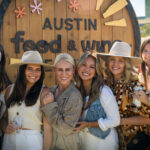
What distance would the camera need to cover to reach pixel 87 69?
2252 millimetres

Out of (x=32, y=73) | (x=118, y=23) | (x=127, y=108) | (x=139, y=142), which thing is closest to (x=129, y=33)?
(x=118, y=23)

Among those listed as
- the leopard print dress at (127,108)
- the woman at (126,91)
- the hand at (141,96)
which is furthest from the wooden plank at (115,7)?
the hand at (141,96)

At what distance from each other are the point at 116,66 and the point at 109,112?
58cm

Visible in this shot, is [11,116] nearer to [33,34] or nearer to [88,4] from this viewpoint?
[33,34]

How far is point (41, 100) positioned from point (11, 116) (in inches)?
14.0

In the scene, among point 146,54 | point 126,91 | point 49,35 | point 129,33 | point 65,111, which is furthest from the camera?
point 129,33

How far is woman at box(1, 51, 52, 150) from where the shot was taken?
2.06 metres

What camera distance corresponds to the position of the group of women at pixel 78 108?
2.06 metres

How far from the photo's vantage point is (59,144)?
81.9 inches

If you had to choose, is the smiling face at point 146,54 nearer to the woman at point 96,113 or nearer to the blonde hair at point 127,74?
the blonde hair at point 127,74

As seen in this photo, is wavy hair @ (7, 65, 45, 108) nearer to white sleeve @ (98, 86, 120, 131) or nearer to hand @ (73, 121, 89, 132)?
hand @ (73, 121, 89, 132)

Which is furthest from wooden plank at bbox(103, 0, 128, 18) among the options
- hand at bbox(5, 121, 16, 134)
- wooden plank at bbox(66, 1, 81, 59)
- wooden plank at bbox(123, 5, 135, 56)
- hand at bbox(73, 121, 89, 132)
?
hand at bbox(5, 121, 16, 134)

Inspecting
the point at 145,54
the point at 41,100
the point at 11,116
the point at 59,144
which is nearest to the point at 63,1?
the point at 145,54

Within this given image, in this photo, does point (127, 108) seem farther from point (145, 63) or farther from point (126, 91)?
point (145, 63)
